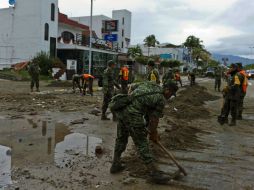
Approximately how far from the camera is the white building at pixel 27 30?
35344 millimetres

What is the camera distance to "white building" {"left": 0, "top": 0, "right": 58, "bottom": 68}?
35344mm

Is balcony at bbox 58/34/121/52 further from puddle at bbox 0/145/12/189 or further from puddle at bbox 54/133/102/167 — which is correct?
puddle at bbox 0/145/12/189

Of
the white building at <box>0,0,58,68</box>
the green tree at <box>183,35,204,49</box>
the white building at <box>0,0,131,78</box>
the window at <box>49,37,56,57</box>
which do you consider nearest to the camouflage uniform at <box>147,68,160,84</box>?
the white building at <box>0,0,131,78</box>

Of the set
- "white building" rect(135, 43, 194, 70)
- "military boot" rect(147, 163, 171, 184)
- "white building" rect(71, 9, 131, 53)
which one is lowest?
"military boot" rect(147, 163, 171, 184)

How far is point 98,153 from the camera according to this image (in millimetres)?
6410

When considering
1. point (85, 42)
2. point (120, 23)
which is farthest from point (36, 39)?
point (120, 23)

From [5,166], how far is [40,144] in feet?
5.08

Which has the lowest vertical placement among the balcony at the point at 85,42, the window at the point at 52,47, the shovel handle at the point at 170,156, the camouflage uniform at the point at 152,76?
the shovel handle at the point at 170,156

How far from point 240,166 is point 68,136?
147 inches

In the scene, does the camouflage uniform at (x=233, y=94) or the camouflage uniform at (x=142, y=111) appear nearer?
the camouflage uniform at (x=142, y=111)

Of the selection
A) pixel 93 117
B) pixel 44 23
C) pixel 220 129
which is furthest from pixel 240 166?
pixel 44 23

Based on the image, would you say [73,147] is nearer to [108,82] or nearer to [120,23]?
[108,82]

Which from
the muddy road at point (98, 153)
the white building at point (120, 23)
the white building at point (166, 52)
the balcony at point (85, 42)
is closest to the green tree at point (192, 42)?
the white building at point (166, 52)

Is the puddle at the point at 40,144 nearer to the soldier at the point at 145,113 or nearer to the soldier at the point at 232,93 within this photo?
the soldier at the point at 145,113
